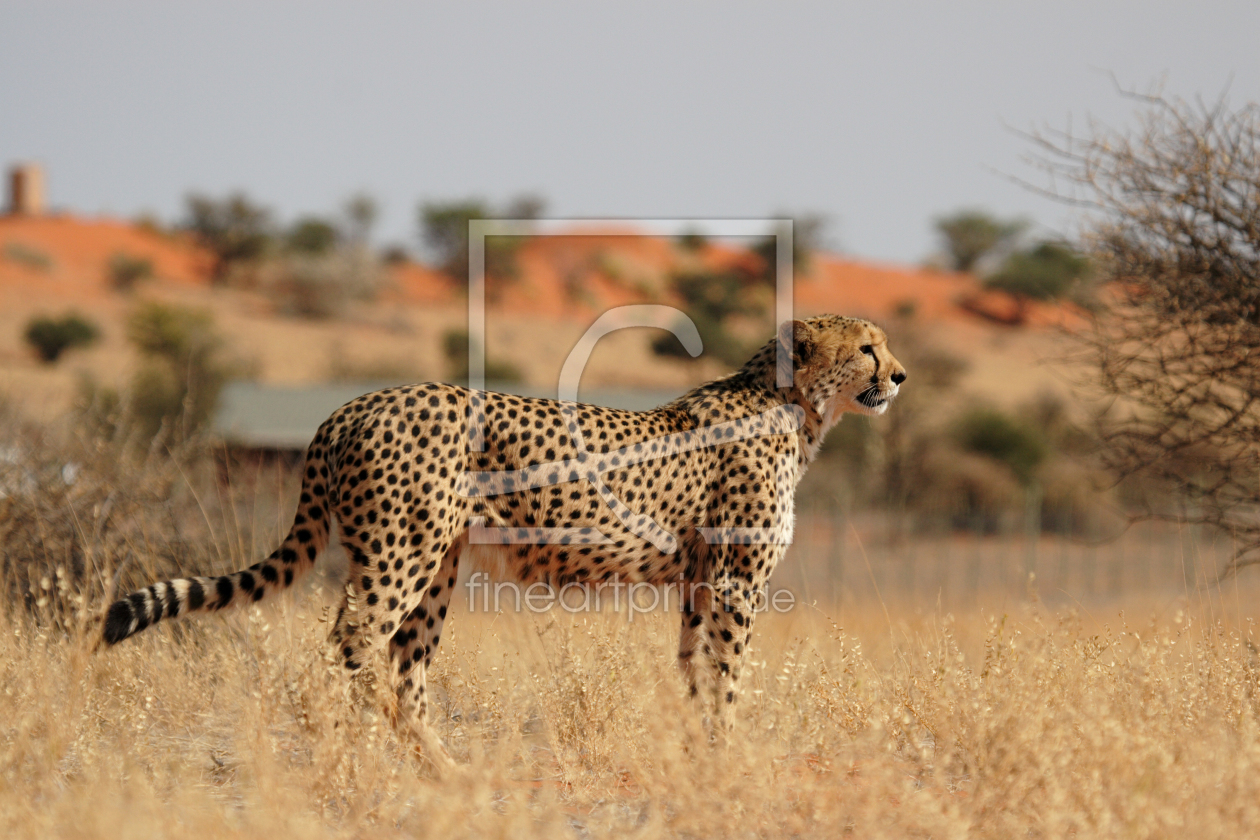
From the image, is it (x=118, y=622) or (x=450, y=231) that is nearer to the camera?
(x=118, y=622)

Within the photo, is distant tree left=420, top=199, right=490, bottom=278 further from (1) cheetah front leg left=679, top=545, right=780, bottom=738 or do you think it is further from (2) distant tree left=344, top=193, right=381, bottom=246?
(1) cheetah front leg left=679, top=545, right=780, bottom=738

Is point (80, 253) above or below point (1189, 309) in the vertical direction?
above

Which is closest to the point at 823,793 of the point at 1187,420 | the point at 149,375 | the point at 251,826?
the point at 251,826

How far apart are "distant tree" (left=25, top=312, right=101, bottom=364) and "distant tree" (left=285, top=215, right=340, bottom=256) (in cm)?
1647

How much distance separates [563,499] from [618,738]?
883mm

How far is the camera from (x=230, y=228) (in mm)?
52438

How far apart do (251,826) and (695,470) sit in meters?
2.14

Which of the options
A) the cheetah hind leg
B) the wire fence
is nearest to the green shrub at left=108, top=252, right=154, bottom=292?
the wire fence

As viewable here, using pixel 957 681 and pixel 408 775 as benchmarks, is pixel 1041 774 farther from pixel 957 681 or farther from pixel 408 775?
pixel 408 775

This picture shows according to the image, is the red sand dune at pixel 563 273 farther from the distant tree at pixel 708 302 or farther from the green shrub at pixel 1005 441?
the green shrub at pixel 1005 441

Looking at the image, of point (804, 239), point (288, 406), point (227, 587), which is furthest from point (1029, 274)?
point (227, 587)

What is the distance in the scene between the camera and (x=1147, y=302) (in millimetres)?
6547

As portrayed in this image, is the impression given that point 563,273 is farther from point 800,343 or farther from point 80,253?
point 800,343

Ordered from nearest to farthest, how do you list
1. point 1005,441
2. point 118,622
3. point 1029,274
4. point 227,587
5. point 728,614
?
point 118,622 < point 227,587 < point 728,614 < point 1005,441 < point 1029,274
